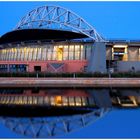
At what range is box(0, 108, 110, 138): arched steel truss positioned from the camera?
1285cm

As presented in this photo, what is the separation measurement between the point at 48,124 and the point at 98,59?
120ft

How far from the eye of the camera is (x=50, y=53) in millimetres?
59781

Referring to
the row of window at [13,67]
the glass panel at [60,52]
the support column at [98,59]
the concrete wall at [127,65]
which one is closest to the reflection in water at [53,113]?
the support column at [98,59]

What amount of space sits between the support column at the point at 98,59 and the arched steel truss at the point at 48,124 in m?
32.6

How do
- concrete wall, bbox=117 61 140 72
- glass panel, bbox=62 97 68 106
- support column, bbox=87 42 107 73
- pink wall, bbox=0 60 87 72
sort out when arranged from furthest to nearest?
pink wall, bbox=0 60 87 72 < concrete wall, bbox=117 61 140 72 < support column, bbox=87 42 107 73 < glass panel, bbox=62 97 68 106

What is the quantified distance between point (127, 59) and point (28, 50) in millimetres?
18461

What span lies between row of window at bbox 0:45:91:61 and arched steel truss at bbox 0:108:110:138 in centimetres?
4142

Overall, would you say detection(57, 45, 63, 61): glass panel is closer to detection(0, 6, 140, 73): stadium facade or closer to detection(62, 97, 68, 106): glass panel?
detection(0, 6, 140, 73): stadium facade

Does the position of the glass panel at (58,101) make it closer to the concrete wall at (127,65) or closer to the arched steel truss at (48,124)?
the arched steel truss at (48,124)

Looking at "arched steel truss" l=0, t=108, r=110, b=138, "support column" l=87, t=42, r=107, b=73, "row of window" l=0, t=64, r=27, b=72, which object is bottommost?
"arched steel truss" l=0, t=108, r=110, b=138

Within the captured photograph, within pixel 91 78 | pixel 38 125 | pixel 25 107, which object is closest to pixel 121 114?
pixel 38 125

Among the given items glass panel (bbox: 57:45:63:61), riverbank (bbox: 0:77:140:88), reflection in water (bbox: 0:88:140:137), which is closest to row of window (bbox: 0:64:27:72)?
glass panel (bbox: 57:45:63:61)

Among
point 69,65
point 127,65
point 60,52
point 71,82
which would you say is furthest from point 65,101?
point 60,52

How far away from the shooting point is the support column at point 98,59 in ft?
162
